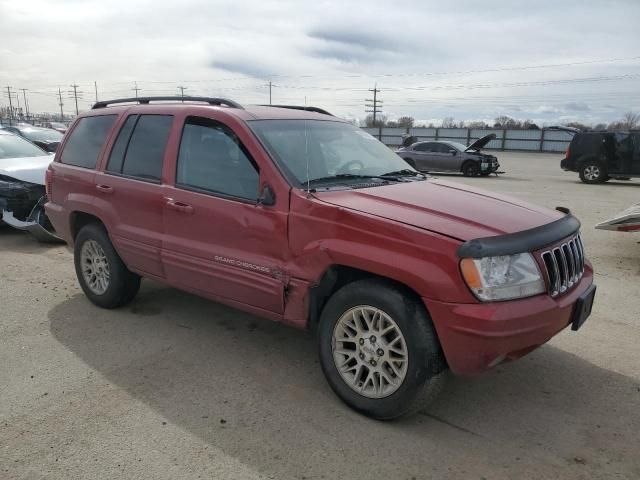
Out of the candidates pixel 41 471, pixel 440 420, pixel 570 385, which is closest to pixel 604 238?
pixel 570 385

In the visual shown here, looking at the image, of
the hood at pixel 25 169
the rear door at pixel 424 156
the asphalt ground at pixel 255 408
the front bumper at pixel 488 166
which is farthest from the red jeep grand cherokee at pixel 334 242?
the rear door at pixel 424 156

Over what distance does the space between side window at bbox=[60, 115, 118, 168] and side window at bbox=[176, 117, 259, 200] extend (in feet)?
3.94

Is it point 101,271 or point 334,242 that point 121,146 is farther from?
point 334,242

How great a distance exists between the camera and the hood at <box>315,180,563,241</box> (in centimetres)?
291

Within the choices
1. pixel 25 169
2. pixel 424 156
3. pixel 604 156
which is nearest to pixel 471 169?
pixel 424 156

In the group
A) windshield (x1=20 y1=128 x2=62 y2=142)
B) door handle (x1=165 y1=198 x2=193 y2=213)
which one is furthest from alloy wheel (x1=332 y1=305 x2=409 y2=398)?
windshield (x1=20 y1=128 x2=62 y2=142)

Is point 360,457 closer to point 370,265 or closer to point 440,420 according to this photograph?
point 440,420

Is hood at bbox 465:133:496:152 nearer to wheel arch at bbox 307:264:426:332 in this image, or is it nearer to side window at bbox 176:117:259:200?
side window at bbox 176:117:259:200

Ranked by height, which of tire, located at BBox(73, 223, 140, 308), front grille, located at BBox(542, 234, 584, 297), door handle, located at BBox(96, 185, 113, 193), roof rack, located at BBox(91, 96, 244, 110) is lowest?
tire, located at BBox(73, 223, 140, 308)

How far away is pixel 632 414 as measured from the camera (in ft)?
10.5

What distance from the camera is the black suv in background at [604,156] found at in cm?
1655

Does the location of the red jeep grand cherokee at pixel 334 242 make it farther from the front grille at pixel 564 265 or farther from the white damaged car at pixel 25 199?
the white damaged car at pixel 25 199

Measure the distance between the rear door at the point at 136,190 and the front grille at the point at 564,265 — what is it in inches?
111

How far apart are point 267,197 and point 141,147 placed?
5.27 ft
